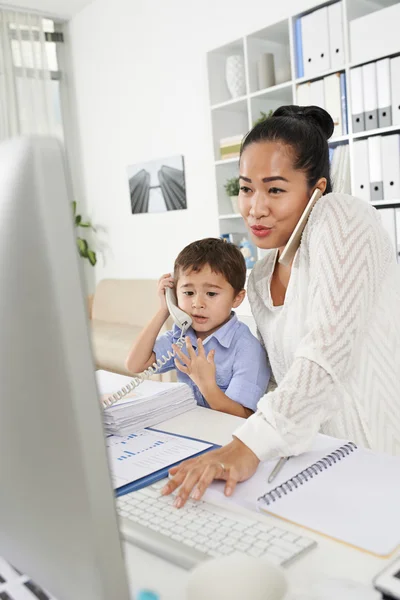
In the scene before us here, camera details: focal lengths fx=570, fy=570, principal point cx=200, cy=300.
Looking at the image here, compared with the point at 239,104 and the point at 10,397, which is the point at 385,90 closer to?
the point at 239,104

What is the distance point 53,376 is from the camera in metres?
0.38

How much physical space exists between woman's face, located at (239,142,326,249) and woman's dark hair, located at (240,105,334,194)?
A: 0.02 metres

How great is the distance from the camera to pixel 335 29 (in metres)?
3.05

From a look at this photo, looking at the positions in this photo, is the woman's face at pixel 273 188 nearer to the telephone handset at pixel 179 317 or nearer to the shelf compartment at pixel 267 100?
the telephone handset at pixel 179 317

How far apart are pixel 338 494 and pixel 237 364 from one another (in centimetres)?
71

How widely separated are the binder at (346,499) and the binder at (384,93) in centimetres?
234

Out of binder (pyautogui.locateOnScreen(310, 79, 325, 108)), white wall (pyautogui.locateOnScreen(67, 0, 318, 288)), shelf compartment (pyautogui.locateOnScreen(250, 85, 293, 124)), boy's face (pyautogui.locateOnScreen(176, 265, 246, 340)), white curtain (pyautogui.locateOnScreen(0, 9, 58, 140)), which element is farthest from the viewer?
white curtain (pyautogui.locateOnScreen(0, 9, 58, 140))

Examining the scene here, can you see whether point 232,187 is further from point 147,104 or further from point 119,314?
point 119,314

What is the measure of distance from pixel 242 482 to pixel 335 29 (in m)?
2.84

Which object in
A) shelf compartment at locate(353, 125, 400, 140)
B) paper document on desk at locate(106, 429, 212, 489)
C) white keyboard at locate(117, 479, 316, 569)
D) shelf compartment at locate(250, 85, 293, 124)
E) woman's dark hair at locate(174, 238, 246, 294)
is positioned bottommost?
paper document on desk at locate(106, 429, 212, 489)

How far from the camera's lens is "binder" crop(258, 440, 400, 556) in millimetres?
709

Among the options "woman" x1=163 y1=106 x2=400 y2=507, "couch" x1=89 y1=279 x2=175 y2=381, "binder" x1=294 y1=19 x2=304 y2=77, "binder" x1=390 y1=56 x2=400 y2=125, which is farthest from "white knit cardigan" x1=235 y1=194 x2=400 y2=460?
"couch" x1=89 y1=279 x2=175 y2=381

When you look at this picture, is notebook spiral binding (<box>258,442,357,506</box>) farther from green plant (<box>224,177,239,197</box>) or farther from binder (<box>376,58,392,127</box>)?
green plant (<box>224,177,239,197</box>)

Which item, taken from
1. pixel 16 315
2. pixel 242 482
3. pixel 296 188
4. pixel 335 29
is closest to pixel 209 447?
pixel 242 482
